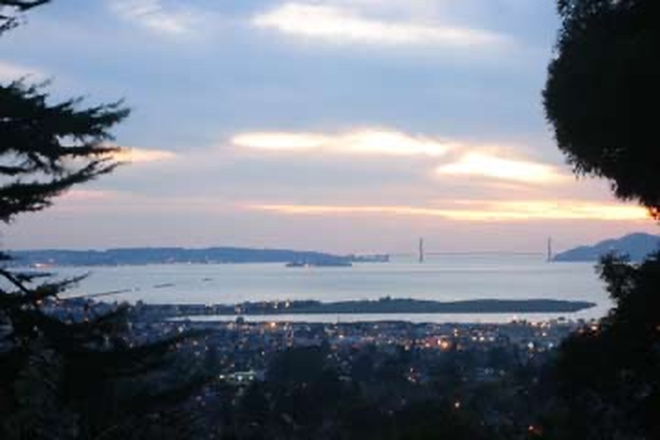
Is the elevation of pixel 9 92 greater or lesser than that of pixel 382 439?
greater

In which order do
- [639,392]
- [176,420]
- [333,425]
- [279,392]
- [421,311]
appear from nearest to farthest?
[639,392] < [176,420] < [333,425] < [279,392] < [421,311]

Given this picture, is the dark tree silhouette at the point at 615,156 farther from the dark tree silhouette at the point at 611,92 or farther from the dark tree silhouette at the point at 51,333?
the dark tree silhouette at the point at 51,333

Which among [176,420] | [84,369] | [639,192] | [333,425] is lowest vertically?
[333,425]

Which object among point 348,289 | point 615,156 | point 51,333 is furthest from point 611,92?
point 348,289

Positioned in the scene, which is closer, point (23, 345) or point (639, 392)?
point (639, 392)

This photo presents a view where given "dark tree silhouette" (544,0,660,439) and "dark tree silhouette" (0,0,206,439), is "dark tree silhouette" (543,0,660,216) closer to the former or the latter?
"dark tree silhouette" (544,0,660,439)

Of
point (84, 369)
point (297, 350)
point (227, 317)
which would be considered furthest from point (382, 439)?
point (227, 317)

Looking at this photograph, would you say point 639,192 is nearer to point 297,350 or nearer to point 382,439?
point 382,439
